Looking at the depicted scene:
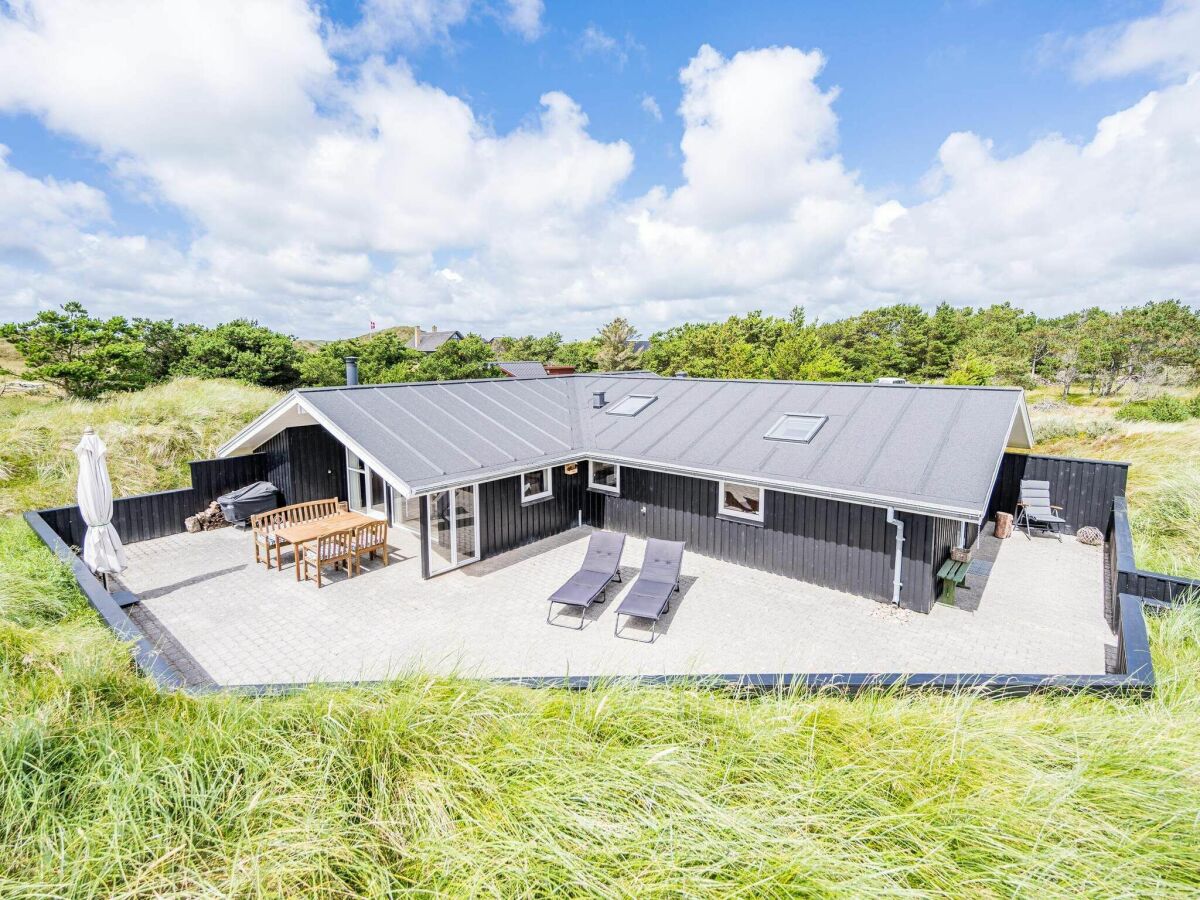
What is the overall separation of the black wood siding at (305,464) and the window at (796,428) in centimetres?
1007

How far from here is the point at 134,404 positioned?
15.0m

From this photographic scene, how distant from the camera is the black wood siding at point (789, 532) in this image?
817cm

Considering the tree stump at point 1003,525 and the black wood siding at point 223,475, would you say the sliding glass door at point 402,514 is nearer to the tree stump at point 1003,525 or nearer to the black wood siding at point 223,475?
the black wood siding at point 223,475

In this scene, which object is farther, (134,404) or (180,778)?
(134,404)

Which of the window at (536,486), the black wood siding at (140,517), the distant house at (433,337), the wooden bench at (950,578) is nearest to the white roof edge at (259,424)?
the black wood siding at (140,517)

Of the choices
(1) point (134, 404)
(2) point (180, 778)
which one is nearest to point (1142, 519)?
(2) point (180, 778)

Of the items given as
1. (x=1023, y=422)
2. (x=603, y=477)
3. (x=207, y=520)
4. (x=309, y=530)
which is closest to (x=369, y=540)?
(x=309, y=530)

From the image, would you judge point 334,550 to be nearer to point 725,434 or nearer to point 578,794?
point 725,434

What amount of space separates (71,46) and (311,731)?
34.3 ft

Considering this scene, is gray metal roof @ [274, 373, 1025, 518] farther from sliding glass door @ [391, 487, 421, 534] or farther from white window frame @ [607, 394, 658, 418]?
sliding glass door @ [391, 487, 421, 534]

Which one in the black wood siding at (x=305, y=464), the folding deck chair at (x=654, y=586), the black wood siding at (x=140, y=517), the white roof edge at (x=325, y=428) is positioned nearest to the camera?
the folding deck chair at (x=654, y=586)

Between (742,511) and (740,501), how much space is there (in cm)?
34

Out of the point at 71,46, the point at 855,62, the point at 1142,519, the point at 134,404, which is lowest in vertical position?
the point at 1142,519

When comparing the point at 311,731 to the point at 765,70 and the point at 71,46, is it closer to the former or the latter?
the point at 71,46
